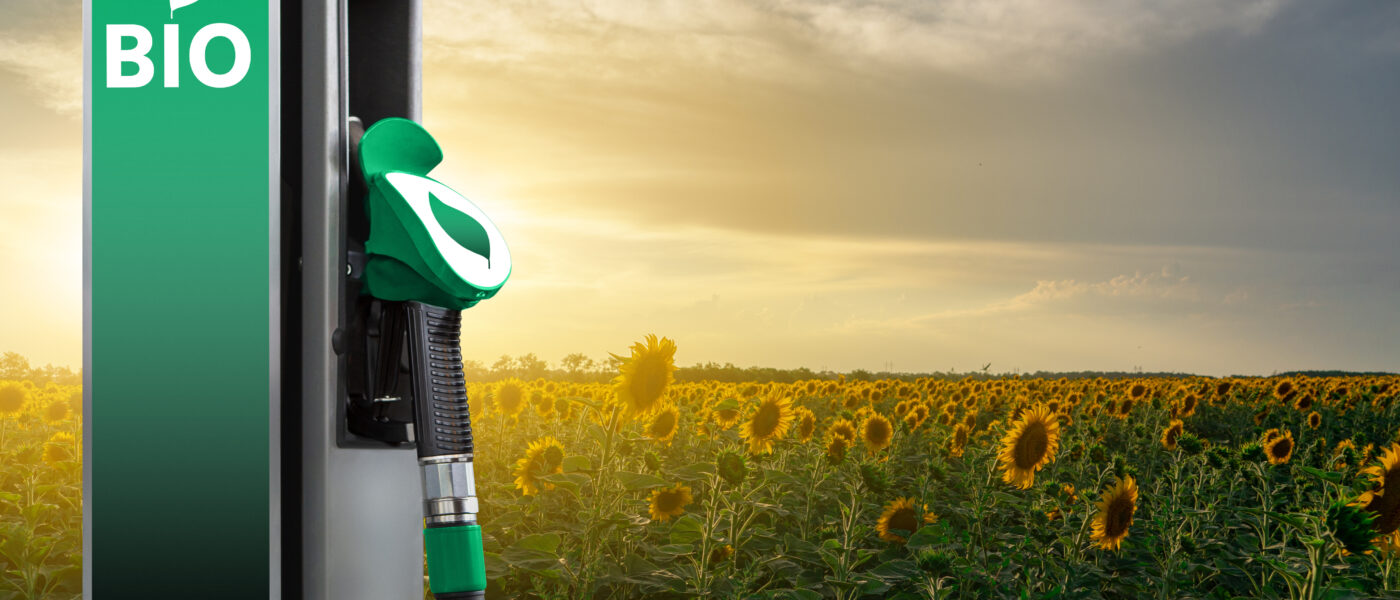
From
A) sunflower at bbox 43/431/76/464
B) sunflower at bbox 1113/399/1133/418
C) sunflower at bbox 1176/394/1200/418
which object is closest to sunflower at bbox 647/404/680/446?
sunflower at bbox 43/431/76/464

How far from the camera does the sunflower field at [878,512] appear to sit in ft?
6.97

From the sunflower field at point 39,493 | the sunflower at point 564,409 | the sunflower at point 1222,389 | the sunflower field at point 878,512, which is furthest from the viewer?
the sunflower at point 1222,389

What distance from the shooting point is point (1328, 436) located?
5625 mm

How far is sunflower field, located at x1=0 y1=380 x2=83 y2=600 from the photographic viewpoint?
252cm

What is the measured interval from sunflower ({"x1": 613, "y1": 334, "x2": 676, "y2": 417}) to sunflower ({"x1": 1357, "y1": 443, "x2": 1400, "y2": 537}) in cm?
142

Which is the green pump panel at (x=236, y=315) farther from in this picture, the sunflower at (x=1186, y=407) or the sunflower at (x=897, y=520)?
the sunflower at (x=1186, y=407)

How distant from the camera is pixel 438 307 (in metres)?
0.94

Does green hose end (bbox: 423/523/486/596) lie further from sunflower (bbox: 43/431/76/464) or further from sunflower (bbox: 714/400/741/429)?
sunflower (bbox: 43/431/76/464)

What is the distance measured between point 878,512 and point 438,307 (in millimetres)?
2404

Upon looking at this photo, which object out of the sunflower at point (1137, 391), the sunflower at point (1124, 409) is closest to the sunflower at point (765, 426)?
the sunflower at point (1124, 409)

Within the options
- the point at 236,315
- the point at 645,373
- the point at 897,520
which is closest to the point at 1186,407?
the point at 897,520

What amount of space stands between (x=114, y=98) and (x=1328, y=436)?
253 inches

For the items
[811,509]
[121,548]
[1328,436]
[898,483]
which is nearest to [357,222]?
[121,548]

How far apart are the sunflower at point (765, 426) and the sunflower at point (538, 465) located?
2.08 ft
